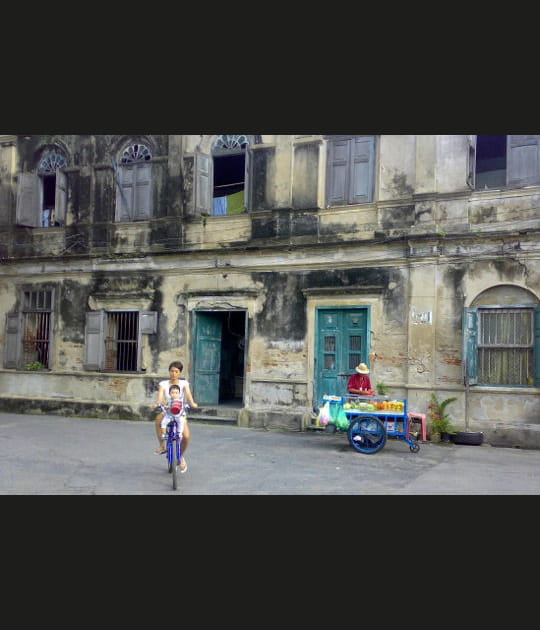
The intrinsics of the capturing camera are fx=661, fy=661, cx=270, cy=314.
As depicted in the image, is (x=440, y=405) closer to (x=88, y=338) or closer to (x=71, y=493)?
(x=71, y=493)

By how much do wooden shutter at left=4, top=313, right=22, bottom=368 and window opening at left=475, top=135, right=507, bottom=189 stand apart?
11413 mm

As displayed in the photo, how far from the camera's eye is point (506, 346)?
38.9 ft

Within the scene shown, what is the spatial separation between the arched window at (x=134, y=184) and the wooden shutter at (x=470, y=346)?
7730 mm

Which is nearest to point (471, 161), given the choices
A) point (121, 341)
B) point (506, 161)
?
point (506, 161)

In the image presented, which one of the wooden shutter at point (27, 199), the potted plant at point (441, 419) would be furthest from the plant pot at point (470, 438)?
the wooden shutter at point (27, 199)

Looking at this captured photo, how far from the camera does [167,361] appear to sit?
49.5ft

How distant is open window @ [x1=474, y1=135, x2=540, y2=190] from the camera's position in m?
11.9

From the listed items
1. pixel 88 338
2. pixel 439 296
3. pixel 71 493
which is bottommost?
pixel 71 493

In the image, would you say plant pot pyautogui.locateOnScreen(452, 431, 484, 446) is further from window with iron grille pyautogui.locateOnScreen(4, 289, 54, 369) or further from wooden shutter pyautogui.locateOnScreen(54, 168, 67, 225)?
wooden shutter pyautogui.locateOnScreen(54, 168, 67, 225)

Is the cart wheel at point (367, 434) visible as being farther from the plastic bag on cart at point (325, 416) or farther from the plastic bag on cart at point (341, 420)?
the plastic bag on cart at point (325, 416)

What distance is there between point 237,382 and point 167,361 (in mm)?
3589

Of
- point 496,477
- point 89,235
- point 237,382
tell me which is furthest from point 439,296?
point 89,235

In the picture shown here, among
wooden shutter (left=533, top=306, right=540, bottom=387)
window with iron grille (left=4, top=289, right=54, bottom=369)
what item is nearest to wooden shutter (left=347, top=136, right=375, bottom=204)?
wooden shutter (left=533, top=306, right=540, bottom=387)

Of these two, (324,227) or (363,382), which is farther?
(324,227)
